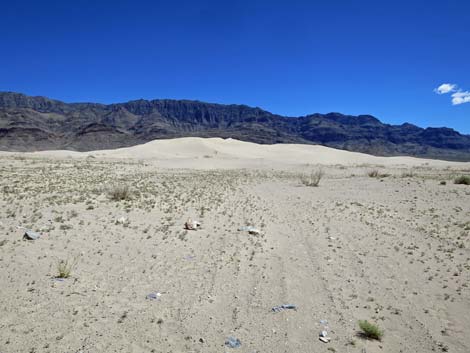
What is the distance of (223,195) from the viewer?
52.5 ft

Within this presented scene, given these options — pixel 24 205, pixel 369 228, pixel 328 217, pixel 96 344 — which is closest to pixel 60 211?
pixel 24 205

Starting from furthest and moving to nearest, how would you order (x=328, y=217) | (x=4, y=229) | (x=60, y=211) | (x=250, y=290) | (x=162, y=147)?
(x=162, y=147) < (x=328, y=217) < (x=60, y=211) < (x=4, y=229) < (x=250, y=290)

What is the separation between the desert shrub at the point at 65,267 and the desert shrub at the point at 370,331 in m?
5.10

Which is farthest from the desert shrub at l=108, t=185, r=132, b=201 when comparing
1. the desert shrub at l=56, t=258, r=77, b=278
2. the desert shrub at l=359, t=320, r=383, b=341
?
the desert shrub at l=359, t=320, r=383, b=341

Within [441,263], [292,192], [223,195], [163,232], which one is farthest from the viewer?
[292,192]

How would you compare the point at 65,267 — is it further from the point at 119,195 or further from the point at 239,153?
the point at 239,153

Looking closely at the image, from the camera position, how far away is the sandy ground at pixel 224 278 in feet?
15.3

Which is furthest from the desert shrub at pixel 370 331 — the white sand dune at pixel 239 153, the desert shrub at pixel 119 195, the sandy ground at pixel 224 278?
the white sand dune at pixel 239 153

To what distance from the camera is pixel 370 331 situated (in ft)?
15.5

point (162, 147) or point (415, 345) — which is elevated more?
point (162, 147)

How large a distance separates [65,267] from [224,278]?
2980 mm

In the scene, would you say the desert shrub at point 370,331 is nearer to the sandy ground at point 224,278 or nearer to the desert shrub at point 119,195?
the sandy ground at point 224,278

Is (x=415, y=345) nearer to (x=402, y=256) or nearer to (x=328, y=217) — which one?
(x=402, y=256)

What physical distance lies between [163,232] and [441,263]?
6841 millimetres
